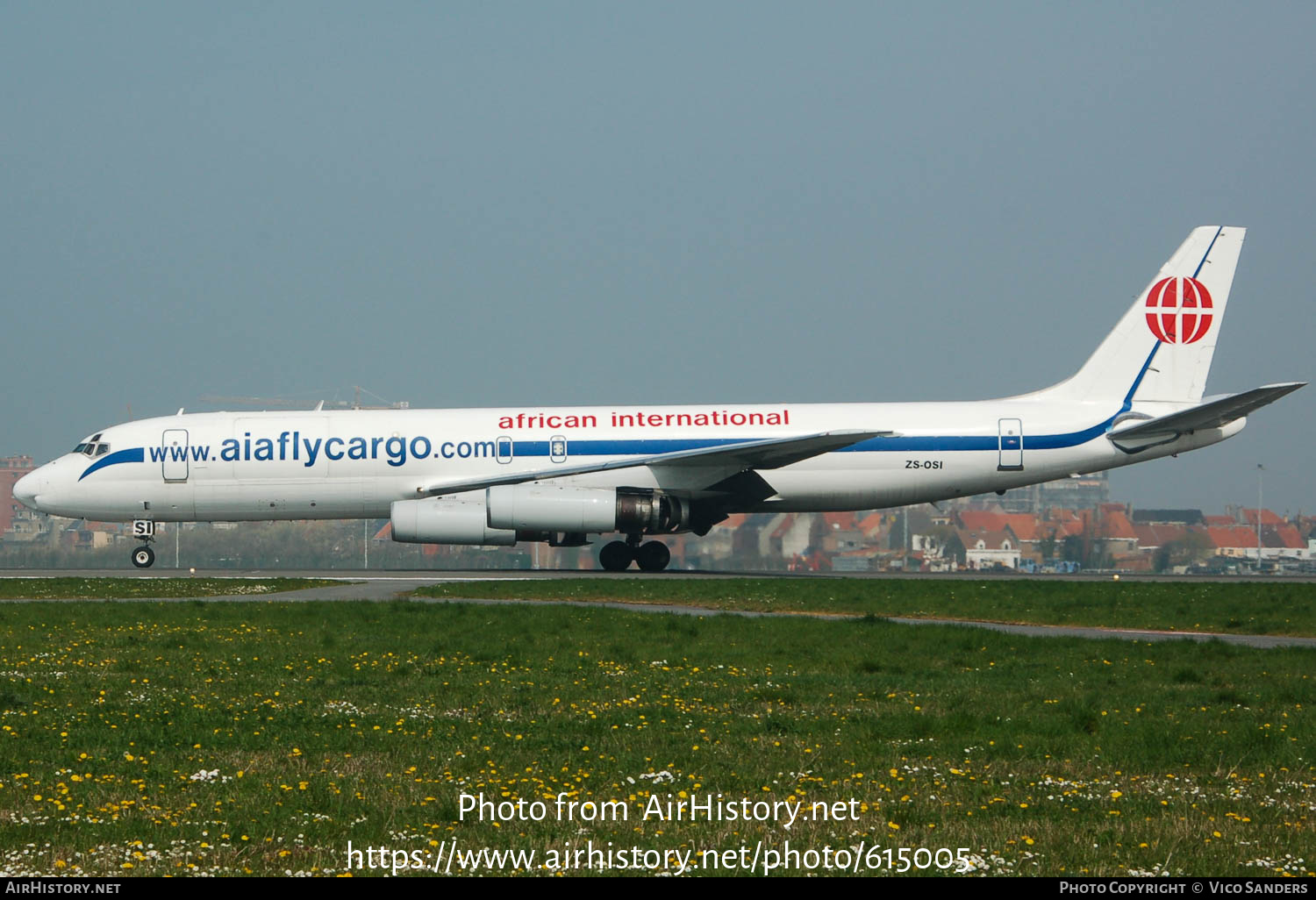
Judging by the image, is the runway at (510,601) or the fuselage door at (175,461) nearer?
the runway at (510,601)

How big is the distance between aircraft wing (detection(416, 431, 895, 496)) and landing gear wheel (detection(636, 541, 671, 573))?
2267 mm

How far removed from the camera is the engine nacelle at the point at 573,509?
89.5 feet

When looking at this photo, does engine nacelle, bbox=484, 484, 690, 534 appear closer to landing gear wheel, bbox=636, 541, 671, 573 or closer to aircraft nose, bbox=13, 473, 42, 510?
landing gear wheel, bbox=636, 541, 671, 573

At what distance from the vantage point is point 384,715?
32.8ft

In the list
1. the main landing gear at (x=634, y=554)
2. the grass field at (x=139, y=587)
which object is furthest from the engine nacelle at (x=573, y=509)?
the grass field at (x=139, y=587)

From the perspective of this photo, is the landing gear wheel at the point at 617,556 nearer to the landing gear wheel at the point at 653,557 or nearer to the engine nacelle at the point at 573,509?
the landing gear wheel at the point at 653,557

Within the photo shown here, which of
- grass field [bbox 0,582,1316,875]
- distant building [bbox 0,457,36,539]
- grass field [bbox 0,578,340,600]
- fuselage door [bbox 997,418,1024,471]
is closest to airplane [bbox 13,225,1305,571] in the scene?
fuselage door [bbox 997,418,1024,471]

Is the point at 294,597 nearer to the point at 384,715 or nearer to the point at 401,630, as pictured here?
the point at 401,630

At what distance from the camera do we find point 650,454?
2903cm

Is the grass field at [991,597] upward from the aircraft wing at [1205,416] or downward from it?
downward

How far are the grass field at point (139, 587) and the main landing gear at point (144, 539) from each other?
12.5ft

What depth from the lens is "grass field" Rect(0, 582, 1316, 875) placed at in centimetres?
638

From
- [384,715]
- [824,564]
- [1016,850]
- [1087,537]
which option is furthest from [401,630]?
[1087,537]

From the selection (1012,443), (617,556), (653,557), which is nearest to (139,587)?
(617,556)
